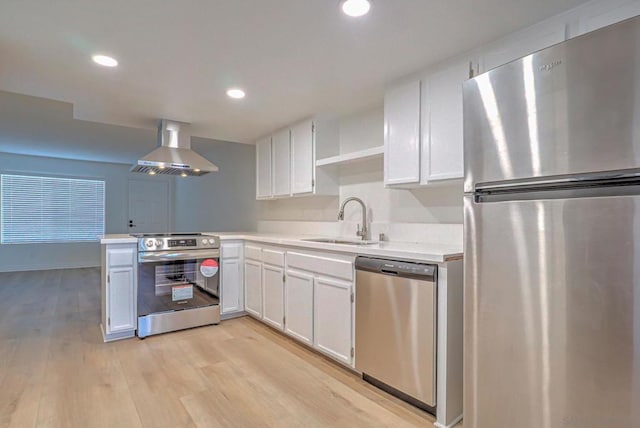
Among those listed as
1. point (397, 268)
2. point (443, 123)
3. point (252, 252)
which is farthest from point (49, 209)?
point (443, 123)

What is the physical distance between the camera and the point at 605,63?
1121mm

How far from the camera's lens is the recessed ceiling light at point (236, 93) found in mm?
2762

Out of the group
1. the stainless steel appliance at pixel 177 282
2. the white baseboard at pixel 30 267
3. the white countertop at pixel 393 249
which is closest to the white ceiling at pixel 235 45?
the white countertop at pixel 393 249

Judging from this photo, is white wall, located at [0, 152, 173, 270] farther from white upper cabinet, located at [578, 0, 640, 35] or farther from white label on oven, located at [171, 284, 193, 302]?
white upper cabinet, located at [578, 0, 640, 35]

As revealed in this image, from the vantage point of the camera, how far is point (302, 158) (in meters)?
3.53

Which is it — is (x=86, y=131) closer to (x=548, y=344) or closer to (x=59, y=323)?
(x=59, y=323)

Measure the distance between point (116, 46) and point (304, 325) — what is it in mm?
2353

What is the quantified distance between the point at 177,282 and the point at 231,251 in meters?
0.62

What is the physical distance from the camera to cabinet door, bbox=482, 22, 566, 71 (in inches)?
67.0

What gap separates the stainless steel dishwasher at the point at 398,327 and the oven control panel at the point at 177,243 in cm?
189

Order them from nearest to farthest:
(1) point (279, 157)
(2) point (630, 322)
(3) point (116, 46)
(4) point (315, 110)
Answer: (2) point (630, 322) → (3) point (116, 46) → (4) point (315, 110) → (1) point (279, 157)

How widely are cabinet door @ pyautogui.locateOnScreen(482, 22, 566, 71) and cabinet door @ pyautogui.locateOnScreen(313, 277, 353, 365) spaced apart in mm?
1660

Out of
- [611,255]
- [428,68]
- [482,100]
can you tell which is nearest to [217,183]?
[428,68]

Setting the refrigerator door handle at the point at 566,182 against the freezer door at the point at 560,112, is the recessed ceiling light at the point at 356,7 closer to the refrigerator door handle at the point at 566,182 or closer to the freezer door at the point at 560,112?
the freezer door at the point at 560,112
